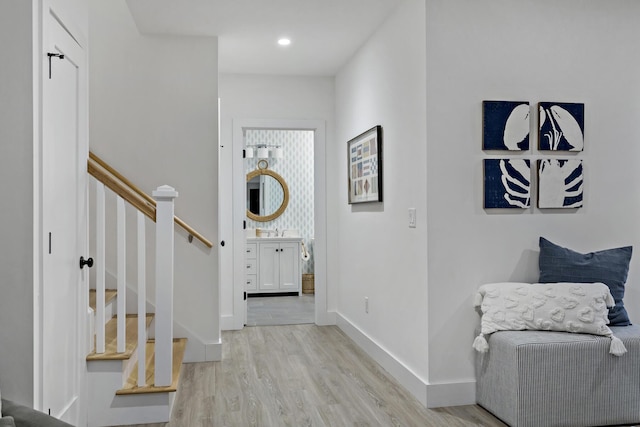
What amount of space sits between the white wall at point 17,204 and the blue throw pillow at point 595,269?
8.47 feet

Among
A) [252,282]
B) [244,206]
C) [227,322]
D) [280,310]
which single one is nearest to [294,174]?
[252,282]

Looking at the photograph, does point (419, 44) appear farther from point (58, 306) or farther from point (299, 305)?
point (299, 305)

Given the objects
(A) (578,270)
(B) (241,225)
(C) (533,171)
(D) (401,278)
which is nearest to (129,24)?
(B) (241,225)

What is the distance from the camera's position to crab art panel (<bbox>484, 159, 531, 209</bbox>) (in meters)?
3.09

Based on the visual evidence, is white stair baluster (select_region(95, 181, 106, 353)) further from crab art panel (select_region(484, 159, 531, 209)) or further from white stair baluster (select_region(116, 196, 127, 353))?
crab art panel (select_region(484, 159, 531, 209))

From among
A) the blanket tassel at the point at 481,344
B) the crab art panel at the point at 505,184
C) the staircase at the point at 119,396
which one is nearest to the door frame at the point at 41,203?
the staircase at the point at 119,396

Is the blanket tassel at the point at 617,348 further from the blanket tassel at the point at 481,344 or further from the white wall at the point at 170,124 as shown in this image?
the white wall at the point at 170,124

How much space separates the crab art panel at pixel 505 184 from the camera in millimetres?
3094

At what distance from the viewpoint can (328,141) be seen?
17.5 ft

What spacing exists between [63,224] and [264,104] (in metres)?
3.10

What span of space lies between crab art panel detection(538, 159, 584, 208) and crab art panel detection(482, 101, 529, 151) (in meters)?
0.19

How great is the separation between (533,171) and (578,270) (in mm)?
619

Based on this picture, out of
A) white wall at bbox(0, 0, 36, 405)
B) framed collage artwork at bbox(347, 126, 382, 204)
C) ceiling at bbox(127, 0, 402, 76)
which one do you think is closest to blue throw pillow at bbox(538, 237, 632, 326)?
framed collage artwork at bbox(347, 126, 382, 204)

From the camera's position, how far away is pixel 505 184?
3.11 metres
